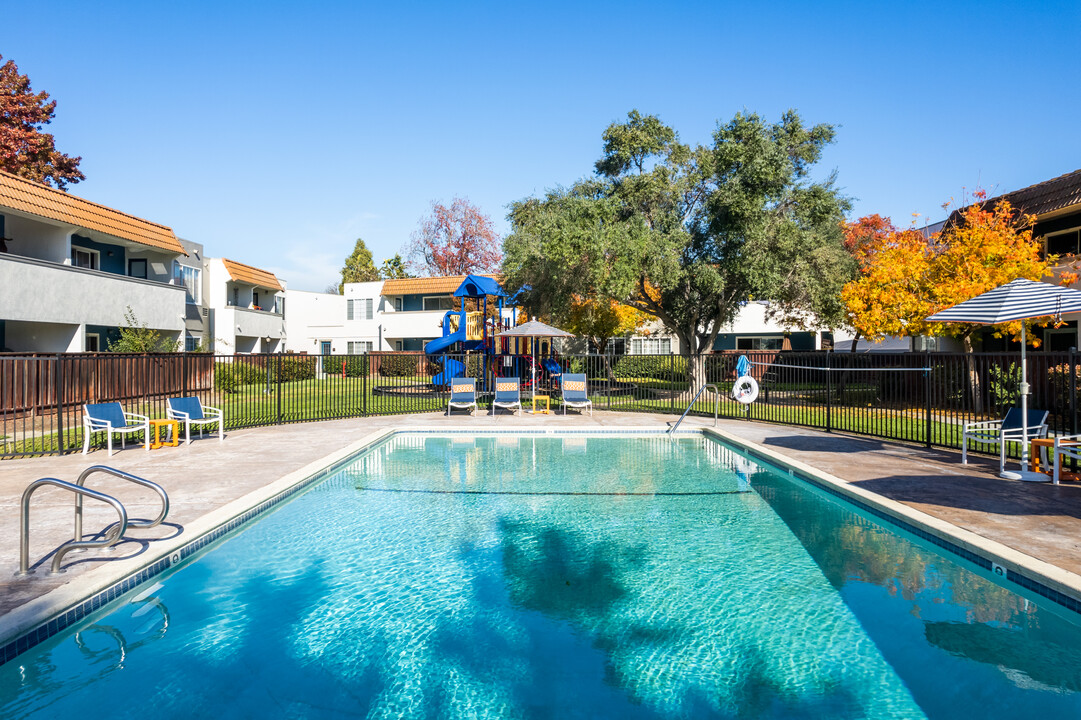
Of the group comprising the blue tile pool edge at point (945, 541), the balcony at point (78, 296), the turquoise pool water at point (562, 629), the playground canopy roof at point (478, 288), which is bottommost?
the turquoise pool water at point (562, 629)

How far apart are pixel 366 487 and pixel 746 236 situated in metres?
14.4

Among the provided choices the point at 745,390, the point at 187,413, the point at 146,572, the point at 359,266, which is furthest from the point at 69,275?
the point at 359,266

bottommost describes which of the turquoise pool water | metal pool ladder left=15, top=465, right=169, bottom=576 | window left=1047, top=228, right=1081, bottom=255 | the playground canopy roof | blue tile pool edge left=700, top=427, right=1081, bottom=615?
the turquoise pool water

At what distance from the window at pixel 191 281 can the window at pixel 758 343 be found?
104ft

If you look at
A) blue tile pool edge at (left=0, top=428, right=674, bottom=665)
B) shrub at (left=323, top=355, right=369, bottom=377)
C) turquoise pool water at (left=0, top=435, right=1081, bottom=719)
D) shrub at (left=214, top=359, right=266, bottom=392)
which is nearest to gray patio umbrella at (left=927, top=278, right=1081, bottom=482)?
turquoise pool water at (left=0, top=435, right=1081, bottom=719)

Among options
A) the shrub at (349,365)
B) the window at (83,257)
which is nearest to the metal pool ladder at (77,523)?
the shrub at (349,365)

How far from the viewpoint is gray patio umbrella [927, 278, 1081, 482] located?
25.2 feet

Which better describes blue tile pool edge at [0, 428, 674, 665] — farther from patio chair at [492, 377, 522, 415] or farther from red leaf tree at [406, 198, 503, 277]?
red leaf tree at [406, 198, 503, 277]

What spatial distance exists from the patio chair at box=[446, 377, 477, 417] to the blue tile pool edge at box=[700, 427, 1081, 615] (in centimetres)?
993

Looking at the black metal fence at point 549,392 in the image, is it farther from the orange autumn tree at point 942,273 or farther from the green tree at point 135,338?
the orange autumn tree at point 942,273

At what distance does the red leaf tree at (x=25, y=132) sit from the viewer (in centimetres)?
2509

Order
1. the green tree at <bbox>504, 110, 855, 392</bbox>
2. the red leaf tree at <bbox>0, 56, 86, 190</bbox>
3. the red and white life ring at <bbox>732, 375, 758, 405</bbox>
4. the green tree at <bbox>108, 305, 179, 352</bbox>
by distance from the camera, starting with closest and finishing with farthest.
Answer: the red and white life ring at <bbox>732, 375, 758, 405</bbox> → the green tree at <bbox>504, 110, 855, 392</bbox> → the green tree at <bbox>108, 305, 179, 352</bbox> → the red leaf tree at <bbox>0, 56, 86, 190</bbox>

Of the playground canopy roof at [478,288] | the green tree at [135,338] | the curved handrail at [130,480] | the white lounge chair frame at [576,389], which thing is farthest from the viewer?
the playground canopy roof at [478,288]

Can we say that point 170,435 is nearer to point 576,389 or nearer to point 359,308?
point 576,389
